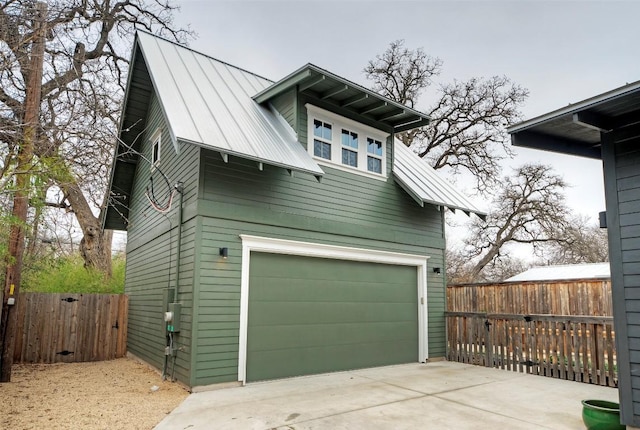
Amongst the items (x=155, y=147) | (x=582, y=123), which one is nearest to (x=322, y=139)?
(x=155, y=147)

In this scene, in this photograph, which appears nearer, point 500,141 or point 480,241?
point 500,141

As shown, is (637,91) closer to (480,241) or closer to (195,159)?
(195,159)

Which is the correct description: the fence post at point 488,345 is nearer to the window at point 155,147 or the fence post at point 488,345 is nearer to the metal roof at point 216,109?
the metal roof at point 216,109

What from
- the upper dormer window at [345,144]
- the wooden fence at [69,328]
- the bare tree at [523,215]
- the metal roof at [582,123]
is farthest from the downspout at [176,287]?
the bare tree at [523,215]

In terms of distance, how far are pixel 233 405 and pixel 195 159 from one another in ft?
11.9

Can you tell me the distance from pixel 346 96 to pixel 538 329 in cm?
555

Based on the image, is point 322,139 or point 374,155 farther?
point 374,155

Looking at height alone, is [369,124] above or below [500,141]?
below

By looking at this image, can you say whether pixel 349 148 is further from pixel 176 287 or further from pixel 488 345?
pixel 488 345

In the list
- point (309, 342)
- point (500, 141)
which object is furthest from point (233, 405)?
point (500, 141)

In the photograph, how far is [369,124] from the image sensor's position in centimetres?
898


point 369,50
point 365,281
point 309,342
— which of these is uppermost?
point 369,50

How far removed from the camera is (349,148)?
8602 millimetres

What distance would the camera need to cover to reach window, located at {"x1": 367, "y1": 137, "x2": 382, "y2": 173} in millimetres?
8969
